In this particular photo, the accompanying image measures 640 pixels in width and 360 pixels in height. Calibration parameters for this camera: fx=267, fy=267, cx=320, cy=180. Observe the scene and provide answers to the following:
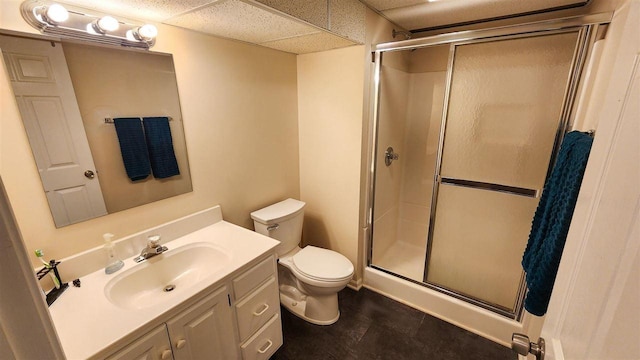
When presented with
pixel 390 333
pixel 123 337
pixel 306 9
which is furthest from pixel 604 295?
pixel 390 333

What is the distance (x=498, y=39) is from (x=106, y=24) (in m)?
1.95

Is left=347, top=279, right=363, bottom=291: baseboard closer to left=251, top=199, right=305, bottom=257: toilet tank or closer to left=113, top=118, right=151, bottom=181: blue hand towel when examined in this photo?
left=251, top=199, right=305, bottom=257: toilet tank

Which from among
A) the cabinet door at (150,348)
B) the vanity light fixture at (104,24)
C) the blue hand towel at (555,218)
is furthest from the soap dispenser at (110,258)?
the blue hand towel at (555,218)

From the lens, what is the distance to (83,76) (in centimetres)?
116

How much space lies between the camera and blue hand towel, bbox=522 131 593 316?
33.3 inches

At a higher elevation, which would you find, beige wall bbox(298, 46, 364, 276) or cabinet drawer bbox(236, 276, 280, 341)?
beige wall bbox(298, 46, 364, 276)

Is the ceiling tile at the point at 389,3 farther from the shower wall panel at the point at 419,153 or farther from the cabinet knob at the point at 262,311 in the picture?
the cabinet knob at the point at 262,311

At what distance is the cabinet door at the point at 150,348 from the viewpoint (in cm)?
92

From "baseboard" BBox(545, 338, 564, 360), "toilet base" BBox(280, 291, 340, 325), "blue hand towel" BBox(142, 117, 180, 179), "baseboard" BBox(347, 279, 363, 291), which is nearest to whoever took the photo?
"baseboard" BBox(545, 338, 564, 360)

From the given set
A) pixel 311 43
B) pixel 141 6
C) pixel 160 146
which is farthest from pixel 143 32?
pixel 311 43

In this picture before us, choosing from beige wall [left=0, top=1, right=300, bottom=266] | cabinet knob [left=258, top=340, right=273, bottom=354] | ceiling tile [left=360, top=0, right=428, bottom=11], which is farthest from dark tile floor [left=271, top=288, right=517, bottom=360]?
ceiling tile [left=360, top=0, right=428, bottom=11]

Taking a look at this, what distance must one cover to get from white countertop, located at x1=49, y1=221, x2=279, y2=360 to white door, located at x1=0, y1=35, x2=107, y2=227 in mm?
314

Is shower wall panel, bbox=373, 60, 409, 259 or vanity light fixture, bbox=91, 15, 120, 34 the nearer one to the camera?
vanity light fixture, bbox=91, 15, 120, 34

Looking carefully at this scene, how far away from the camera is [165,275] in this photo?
4.59 feet
